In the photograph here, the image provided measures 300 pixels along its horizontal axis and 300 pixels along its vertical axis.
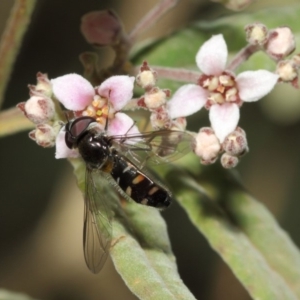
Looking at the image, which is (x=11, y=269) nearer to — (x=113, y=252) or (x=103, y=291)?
(x=103, y=291)

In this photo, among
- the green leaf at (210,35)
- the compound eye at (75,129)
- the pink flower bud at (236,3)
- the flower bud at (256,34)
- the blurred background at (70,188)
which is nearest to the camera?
the compound eye at (75,129)

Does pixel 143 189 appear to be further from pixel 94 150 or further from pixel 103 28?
pixel 103 28

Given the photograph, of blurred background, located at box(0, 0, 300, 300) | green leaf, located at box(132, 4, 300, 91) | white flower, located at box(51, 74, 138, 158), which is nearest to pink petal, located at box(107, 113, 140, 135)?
white flower, located at box(51, 74, 138, 158)

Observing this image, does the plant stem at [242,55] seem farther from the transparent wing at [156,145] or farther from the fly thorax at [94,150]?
the fly thorax at [94,150]

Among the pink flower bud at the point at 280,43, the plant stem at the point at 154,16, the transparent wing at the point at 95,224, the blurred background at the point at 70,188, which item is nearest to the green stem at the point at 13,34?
the plant stem at the point at 154,16

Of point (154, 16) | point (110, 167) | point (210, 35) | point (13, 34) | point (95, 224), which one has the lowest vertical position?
point (95, 224)

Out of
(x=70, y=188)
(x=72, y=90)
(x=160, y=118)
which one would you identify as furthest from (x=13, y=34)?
(x=70, y=188)
